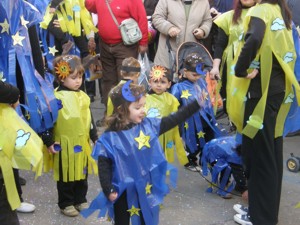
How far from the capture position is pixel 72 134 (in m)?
4.07

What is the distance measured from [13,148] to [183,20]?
13.2 ft

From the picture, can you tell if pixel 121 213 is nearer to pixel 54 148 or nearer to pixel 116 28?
pixel 54 148

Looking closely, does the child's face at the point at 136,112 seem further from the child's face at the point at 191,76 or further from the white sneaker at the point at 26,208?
the child's face at the point at 191,76

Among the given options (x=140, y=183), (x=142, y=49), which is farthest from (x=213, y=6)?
(x=140, y=183)

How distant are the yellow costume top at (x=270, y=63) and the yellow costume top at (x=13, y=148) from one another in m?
1.55

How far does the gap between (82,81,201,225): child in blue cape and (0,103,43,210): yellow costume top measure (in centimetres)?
45

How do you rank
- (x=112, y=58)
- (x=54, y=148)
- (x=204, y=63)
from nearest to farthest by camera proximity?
1. (x=54, y=148)
2. (x=204, y=63)
3. (x=112, y=58)

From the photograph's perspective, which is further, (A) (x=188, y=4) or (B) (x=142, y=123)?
A: (A) (x=188, y=4)

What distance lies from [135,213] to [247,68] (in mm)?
1236

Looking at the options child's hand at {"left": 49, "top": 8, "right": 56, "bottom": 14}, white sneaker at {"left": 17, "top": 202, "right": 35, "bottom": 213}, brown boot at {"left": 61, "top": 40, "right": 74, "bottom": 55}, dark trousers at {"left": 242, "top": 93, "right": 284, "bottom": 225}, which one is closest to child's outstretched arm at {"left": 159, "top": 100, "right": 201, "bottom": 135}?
dark trousers at {"left": 242, "top": 93, "right": 284, "bottom": 225}

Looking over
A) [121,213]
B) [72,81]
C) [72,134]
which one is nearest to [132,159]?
[121,213]

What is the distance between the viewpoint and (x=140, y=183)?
10.5ft

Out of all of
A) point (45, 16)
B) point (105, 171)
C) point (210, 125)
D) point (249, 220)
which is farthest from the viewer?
point (45, 16)

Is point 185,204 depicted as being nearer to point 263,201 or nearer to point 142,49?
point 263,201
